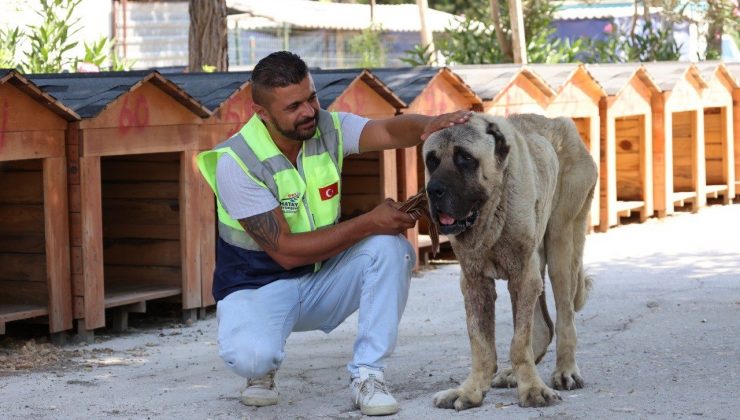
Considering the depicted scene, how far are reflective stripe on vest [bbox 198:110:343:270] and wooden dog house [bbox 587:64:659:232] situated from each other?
24.0ft

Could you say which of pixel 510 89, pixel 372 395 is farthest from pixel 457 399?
pixel 510 89

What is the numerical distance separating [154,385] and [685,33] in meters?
33.1

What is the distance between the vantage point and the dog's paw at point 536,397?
5.52 m

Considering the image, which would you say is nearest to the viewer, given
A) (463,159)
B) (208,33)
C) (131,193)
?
(463,159)

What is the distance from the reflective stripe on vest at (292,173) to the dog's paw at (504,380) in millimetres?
1083

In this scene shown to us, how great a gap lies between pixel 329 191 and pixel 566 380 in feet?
4.70

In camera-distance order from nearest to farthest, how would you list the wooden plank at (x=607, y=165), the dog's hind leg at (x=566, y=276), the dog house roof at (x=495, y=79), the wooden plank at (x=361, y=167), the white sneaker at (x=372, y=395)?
the white sneaker at (x=372, y=395)
the dog's hind leg at (x=566, y=276)
the wooden plank at (x=361, y=167)
the dog house roof at (x=495, y=79)
the wooden plank at (x=607, y=165)

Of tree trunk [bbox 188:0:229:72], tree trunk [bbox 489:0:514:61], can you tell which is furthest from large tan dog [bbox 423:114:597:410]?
tree trunk [bbox 489:0:514:61]

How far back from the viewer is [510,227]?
5.51m

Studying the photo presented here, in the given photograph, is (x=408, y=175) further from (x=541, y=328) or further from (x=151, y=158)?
(x=541, y=328)

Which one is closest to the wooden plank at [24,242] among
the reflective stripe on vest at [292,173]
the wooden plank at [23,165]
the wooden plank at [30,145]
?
the wooden plank at [23,165]

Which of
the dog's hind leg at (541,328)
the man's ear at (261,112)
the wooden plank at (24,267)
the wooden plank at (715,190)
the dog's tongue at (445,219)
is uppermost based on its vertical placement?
the man's ear at (261,112)

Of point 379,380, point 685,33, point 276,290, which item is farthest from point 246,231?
point 685,33

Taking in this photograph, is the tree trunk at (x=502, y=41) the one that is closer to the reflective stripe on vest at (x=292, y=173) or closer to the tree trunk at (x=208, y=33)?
the tree trunk at (x=208, y=33)
